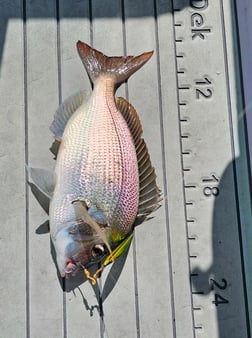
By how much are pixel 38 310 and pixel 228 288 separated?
53cm

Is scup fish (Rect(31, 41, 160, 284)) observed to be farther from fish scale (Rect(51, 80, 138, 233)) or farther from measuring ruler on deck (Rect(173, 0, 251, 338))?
measuring ruler on deck (Rect(173, 0, 251, 338))

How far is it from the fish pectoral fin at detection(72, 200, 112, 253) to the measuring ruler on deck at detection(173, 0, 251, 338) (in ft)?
0.91

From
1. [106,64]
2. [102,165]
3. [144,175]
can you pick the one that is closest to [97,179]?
[102,165]

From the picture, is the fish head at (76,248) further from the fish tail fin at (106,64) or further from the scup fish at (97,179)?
the fish tail fin at (106,64)

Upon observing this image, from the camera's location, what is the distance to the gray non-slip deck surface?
141cm

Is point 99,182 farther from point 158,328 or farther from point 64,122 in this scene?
point 158,328

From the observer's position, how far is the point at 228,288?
1.46m

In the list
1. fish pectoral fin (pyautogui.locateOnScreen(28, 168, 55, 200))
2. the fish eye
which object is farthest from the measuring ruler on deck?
fish pectoral fin (pyautogui.locateOnScreen(28, 168, 55, 200))

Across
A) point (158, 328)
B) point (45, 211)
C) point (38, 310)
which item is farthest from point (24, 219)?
point (158, 328)

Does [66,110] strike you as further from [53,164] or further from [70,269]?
[70,269]

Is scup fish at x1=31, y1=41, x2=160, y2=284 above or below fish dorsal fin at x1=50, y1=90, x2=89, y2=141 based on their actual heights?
below

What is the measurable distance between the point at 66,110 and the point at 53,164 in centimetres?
16

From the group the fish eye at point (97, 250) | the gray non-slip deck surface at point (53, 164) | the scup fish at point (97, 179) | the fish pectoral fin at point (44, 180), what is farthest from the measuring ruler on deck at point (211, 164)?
the fish pectoral fin at point (44, 180)

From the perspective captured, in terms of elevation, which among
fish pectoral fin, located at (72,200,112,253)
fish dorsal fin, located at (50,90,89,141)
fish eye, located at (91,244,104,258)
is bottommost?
fish eye, located at (91,244,104,258)
